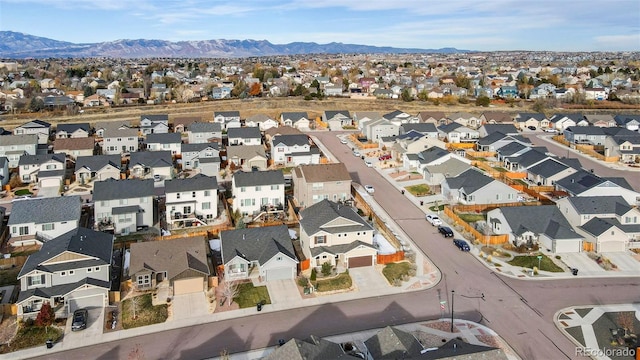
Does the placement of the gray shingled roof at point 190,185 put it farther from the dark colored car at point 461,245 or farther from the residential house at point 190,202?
the dark colored car at point 461,245

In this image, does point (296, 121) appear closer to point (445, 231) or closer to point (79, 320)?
point (445, 231)

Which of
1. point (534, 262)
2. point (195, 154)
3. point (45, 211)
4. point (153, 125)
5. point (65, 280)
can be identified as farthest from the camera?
point (153, 125)

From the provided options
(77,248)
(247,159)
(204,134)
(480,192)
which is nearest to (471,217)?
(480,192)

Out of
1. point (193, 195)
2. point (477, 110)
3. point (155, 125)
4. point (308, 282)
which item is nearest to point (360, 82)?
point (477, 110)

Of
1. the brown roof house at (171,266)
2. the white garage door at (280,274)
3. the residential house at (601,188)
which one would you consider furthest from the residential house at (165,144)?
the residential house at (601,188)

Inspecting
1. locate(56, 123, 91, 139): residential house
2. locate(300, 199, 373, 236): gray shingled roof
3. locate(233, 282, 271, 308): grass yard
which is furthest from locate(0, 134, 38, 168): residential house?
locate(233, 282, 271, 308): grass yard

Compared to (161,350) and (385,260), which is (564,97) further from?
(161,350)
